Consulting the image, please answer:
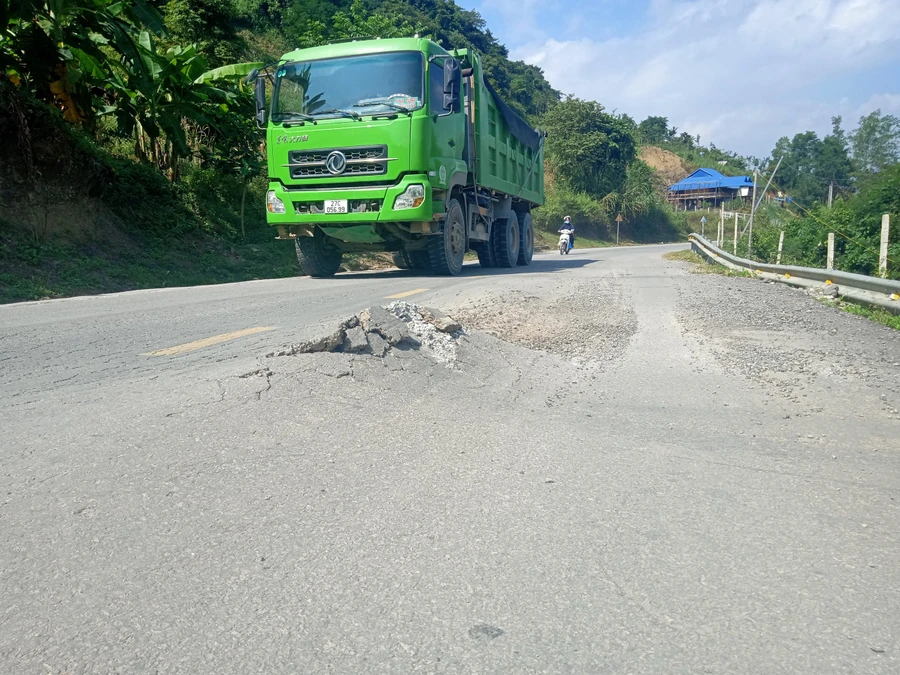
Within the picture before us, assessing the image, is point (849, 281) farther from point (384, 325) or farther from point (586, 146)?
point (586, 146)

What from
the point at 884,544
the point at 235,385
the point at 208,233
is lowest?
the point at 884,544

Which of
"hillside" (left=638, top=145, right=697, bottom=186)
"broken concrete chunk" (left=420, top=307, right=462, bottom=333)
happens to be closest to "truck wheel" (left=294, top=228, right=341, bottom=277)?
"broken concrete chunk" (left=420, top=307, right=462, bottom=333)

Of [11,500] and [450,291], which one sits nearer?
[11,500]

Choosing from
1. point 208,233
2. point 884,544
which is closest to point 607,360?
point 884,544

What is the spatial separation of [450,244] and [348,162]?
251 cm

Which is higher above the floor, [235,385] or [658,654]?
[235,385]

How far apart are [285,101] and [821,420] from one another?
9672 mm

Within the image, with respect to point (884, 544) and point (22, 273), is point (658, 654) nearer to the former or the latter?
point (884, 544)

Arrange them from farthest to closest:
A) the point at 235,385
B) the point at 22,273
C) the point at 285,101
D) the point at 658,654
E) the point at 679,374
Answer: the point at 285,101, the point at 22,273, the point at 679,374, the point at 235,385, the point at 658,654

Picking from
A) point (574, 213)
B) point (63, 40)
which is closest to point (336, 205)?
point (63, 40)

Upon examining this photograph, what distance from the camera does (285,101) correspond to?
1188cm

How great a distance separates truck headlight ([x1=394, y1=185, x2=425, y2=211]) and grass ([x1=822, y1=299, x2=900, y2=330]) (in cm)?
583

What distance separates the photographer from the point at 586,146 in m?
58.8

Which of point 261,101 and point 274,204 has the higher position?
point 261,101
